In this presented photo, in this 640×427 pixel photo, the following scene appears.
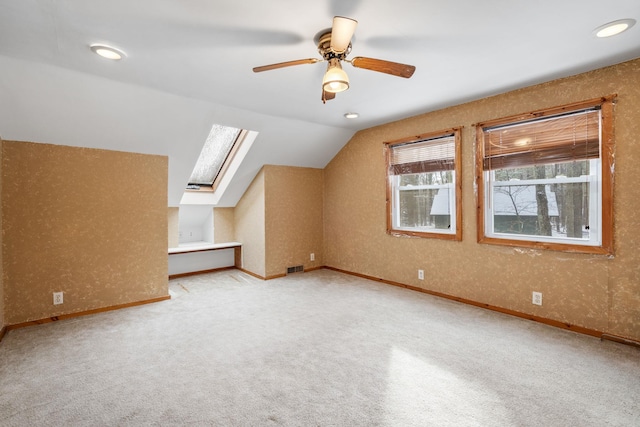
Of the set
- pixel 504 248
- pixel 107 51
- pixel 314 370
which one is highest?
pixel 107 51

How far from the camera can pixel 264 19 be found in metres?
1.89

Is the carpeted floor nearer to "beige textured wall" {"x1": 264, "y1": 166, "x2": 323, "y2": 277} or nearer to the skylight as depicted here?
"beige textured wall" {"x1": 264, "y1": 166, "x2": 323, "y2": 277}


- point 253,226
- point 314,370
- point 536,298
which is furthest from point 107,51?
point 536,298

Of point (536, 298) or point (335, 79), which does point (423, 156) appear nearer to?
point (536, 298)

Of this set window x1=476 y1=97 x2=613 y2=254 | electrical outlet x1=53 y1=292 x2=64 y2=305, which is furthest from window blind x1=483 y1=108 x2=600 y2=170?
electrical outlet x1=53 y1=292 x2=64 y2=305

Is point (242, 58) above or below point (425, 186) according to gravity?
above

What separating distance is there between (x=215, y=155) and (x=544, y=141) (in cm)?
419

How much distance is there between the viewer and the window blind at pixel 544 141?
2.80 metres

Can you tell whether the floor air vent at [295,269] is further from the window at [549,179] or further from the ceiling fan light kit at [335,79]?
the ceiling fan light kit at [335,79]

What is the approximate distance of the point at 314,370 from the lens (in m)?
2.26

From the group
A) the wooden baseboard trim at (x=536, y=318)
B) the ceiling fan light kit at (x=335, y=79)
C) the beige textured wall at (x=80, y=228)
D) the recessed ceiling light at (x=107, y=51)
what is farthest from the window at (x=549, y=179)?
the beige textured wall at (x=80, y=228)

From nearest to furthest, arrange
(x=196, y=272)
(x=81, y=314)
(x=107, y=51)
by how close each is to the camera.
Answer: (x=107, y=51) < (x=81, y=314) < (x=196, y=272)

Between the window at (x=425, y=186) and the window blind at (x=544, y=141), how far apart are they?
41cm

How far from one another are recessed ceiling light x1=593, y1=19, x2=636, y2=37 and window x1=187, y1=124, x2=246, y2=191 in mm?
3719
